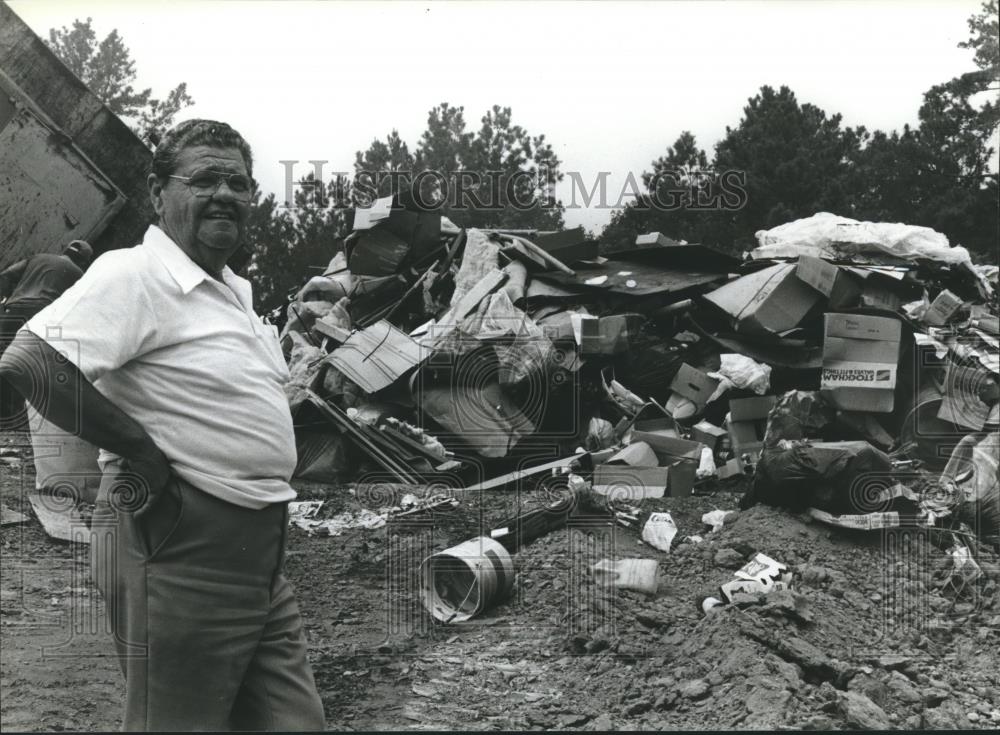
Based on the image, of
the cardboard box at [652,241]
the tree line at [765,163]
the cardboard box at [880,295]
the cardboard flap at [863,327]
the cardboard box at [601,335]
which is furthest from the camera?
the tree line at [765,163]

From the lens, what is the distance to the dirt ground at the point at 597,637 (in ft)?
10.9

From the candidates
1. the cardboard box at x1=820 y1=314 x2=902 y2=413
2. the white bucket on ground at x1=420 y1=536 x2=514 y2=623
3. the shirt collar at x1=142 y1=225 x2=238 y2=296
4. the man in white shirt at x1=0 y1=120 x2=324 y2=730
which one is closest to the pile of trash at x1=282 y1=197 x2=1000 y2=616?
the cardboard box at x1=820 y1=314 x2=902 y2=413

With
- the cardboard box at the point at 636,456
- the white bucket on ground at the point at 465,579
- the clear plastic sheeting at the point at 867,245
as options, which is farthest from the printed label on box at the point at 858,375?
the white bucket on ground at the point at 465,579

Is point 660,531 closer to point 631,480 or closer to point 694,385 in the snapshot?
point 631,480

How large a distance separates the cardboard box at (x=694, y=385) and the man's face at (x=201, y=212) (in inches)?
206

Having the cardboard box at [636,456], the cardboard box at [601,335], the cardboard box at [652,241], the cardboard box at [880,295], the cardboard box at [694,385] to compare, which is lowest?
the cardboard box at [636,456]

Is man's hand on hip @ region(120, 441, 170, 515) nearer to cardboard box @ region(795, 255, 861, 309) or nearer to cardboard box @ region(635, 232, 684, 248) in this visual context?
cardboard box @ region(795, 255, 861, 309)

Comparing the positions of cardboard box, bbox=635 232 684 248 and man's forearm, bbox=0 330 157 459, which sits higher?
cardboard box, bbox=635 232 684 248

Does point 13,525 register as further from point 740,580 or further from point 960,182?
point 960,182

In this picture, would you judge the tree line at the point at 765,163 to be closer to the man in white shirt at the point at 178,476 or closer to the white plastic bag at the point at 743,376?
the white plastic bag at the point at 743,376

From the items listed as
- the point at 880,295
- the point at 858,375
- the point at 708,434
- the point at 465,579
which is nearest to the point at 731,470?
the point at 708,434

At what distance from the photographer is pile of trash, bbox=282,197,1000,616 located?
5625 millimetres

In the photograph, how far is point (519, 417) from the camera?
6.55 m

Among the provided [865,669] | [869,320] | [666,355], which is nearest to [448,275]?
[666,355]
